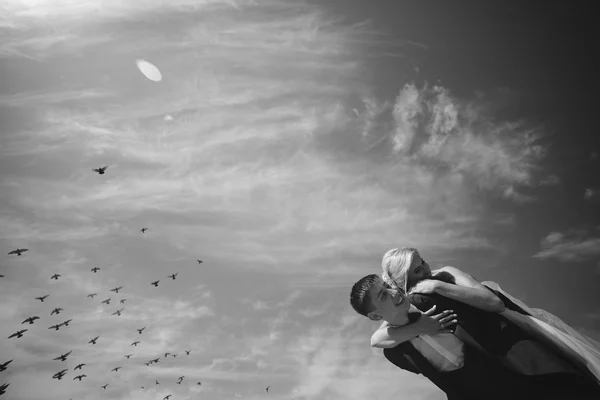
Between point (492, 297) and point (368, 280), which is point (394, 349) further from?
point (492, 297)

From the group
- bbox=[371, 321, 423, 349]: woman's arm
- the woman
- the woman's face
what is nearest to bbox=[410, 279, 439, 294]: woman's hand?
the woman

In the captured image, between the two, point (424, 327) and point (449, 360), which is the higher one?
point (424, 327)

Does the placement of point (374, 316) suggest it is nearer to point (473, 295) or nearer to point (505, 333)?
point (473, 295)

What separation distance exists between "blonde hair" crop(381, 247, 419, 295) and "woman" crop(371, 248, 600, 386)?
0.08 m

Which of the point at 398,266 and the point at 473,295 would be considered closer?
the point at 473,295

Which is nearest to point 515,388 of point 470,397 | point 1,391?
point 470,397

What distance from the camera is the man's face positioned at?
13.0ft

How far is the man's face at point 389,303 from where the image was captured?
395 centimetres

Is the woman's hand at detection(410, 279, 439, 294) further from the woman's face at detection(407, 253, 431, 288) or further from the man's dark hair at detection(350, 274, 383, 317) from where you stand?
the man's dark hair at detection(350, 274, 383, 317)

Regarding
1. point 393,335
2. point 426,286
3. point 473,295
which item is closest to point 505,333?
point 473,295

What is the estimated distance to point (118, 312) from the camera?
1582 inches

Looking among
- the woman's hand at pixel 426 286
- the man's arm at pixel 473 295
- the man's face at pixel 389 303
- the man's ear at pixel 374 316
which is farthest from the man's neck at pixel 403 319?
the man's arm at pixel 473 295

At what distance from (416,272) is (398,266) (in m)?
0.24

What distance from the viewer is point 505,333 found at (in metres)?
3.78
